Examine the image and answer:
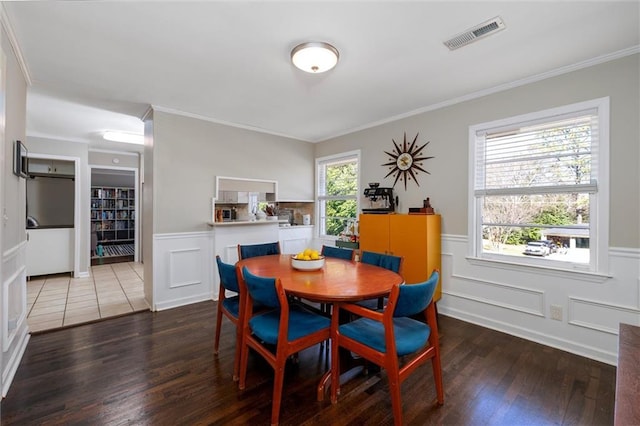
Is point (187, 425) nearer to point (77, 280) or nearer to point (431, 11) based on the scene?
point (431, 11)

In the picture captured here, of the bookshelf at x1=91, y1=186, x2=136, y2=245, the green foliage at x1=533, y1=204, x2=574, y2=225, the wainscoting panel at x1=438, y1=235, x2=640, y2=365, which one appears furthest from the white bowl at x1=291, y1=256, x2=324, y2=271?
the bookshelf at x1=91, y1=186, x2=136, y2=245

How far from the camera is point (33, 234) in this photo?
4840 mm

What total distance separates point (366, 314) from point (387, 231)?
197 cm

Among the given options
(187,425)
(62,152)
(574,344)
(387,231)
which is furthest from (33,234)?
(574,344)

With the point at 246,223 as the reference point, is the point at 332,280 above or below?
below

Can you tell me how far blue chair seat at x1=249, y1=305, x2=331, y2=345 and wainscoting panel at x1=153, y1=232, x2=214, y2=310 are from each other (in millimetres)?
2090

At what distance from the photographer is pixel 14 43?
6.95ft

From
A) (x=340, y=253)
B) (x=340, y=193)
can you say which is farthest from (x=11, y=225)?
(x=340, y=193)

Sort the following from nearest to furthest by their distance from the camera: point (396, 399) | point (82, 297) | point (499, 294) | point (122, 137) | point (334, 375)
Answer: point (396, 399) < point (334, 375) < point (499, 294) < point (82, 297) < point (122, 137)

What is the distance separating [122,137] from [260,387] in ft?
15.3

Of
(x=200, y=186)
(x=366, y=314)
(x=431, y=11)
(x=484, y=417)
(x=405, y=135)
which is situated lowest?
(x=484, y=417)

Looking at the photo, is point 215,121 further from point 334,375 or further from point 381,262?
point 334,375

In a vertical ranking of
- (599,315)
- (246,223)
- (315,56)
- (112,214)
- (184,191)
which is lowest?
(599,315)

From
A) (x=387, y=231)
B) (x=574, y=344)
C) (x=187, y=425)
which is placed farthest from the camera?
(x=387, y=231)
